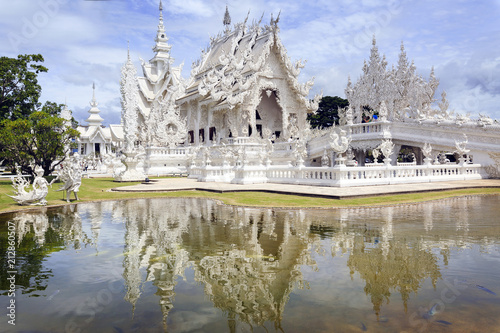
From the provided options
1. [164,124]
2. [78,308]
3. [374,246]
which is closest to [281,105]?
[164,124]

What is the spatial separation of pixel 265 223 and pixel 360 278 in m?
4.08

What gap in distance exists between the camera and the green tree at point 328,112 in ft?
186

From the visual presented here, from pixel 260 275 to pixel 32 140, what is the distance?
21.6m

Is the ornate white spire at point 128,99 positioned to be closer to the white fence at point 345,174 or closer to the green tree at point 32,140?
the green tree at point 32,140

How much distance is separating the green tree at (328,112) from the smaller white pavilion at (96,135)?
3218 centimetres

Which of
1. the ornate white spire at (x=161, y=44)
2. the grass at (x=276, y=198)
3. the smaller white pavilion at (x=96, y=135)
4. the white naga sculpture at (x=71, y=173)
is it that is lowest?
the grass at (x=276, y=198)

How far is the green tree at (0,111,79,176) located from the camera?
70.3 ft

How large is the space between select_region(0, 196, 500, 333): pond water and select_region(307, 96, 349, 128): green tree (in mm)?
48528

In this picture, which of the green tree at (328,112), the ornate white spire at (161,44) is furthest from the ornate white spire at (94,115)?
the green tree at (328,112)

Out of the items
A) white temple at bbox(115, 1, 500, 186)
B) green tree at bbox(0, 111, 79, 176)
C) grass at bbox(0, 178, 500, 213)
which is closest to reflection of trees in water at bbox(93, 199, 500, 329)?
grass at bbox(0, 178, 500, 213)

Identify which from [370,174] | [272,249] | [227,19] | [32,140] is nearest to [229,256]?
[272,249]

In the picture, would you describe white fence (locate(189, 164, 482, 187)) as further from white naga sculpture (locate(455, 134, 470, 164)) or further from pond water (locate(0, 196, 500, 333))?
pond water (locate(0, 196, 500, 333))

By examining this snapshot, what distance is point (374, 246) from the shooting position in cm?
639

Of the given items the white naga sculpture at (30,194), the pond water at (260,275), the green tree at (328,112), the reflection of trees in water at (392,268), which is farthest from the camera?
the green tree at (328,112)
